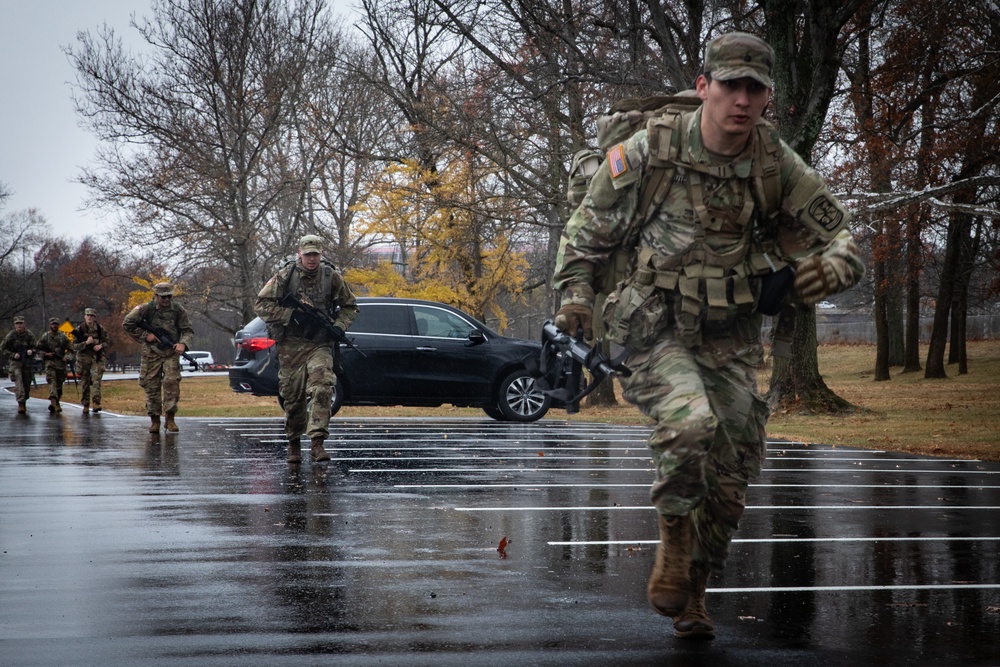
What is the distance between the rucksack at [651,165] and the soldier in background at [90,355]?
18.6 meters

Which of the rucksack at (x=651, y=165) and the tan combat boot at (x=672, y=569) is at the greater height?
the rucksack at (x=651, y=165)

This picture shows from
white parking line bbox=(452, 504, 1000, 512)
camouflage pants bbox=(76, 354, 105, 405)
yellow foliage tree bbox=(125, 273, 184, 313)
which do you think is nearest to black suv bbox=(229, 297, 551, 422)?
camouflage pants bbox=(76, 354, 105, 405)

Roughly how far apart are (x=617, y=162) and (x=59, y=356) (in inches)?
857

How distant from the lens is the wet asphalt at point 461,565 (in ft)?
14.3

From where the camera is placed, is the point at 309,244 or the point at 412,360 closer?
the point at 309,244

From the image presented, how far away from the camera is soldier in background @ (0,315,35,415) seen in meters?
22.8

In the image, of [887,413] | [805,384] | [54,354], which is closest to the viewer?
[805,384]

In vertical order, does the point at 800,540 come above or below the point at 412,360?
below

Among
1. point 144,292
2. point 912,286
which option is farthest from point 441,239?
point 912,286

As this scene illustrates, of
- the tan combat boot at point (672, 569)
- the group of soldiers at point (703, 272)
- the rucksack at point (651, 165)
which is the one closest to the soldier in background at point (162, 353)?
the rucksack at point (651, 165)

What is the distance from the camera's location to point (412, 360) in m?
16.7

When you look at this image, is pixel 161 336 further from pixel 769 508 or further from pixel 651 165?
pixel 651 165

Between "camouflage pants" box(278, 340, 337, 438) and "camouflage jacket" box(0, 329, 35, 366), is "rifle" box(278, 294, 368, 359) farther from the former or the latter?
"camouflage jacket" box(0, 329, 35, 366)

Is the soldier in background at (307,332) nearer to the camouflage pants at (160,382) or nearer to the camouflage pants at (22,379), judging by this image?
the camouflage pants at (160,382)
